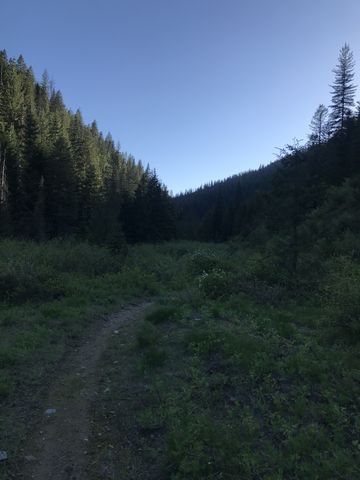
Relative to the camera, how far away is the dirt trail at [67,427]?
4.31 m

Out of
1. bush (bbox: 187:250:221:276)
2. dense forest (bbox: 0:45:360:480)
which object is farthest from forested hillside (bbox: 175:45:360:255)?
bush (bbox: 187:250:221:276)

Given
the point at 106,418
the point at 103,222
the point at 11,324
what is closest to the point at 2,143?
the point at 103,222

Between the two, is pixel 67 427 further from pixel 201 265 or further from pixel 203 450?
pixel 201 265

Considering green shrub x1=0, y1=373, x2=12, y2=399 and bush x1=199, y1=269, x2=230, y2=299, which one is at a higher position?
bush x1=199, y1=269, x2=230, y2=299

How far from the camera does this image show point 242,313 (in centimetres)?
1050

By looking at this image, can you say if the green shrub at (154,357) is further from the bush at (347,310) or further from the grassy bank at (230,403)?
the bush at (347,310)

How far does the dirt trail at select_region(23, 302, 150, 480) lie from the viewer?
14.1 feet

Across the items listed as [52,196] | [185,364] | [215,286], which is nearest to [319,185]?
[215,286]

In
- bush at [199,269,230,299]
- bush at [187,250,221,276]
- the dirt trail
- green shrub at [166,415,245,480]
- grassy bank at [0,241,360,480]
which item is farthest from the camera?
bush at [187,250,221,276]

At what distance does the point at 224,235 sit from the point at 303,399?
75.3 m

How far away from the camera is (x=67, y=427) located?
201 inches

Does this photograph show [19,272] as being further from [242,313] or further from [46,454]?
[46,454]

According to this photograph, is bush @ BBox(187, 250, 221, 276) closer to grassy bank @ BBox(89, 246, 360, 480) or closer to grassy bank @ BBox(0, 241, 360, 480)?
grassy bank @ BBox(0, 241, 360, 480)

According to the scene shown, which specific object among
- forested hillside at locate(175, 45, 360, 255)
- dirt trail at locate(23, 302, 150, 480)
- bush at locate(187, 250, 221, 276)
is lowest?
dirt trail at locate(23, 302, 150, 480)
